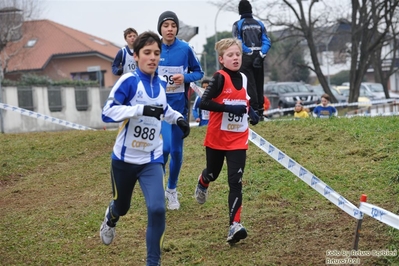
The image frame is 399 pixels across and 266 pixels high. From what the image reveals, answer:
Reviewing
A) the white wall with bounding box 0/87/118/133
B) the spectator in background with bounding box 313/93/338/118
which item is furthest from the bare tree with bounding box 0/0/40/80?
the spectator in background with bounding box 313/93/338/118

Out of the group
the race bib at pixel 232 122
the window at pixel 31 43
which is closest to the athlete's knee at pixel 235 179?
the race bib at pixel 232 122

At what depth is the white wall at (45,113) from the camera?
30.2 m

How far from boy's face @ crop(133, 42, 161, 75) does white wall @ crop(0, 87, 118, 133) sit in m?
22.2

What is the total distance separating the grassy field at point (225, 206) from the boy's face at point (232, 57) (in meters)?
1.78

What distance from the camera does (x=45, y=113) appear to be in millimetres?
32906

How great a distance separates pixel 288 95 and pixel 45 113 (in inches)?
517

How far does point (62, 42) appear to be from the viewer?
52.9 meters

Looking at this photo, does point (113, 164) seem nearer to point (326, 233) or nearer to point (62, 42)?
point (326, 233)

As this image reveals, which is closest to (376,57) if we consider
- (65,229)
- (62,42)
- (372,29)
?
(372,29)

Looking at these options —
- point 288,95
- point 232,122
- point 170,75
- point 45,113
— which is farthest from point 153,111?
point 288,95

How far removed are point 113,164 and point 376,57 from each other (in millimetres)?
34108

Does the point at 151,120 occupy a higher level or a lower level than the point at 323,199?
higher

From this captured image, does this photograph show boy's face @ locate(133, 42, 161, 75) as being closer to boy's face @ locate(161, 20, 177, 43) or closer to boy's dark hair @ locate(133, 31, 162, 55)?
boy's dark hair @ locate(133, 31, 162, 55)

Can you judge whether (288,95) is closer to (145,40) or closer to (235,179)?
(235,179)
